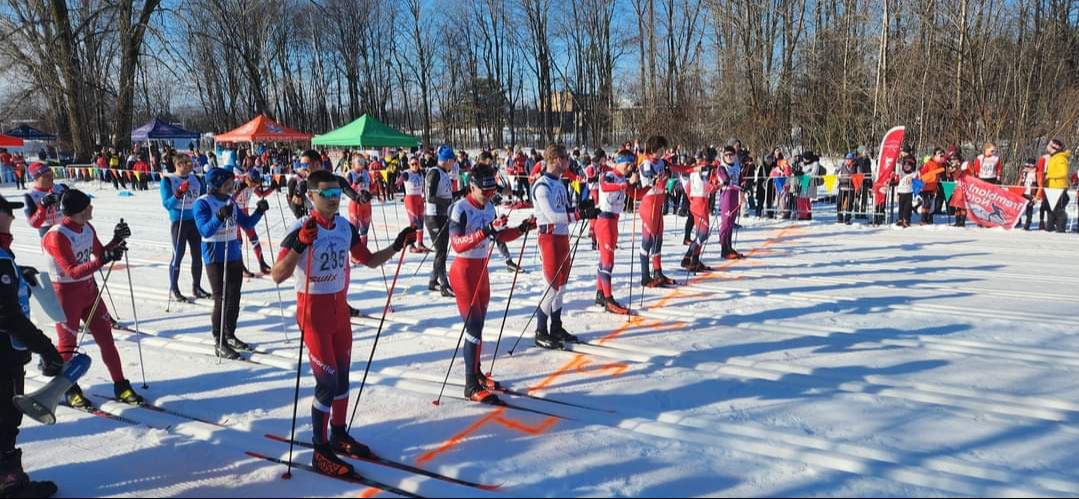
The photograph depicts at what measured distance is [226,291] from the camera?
6.18 m

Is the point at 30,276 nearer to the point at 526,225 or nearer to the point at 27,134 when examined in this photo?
the point at 526,225

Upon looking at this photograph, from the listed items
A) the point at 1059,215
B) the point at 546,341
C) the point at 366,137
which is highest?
the point at 366,137

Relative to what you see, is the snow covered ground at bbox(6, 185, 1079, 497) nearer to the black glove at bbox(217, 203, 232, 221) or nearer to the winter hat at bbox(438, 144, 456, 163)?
the black glove at bbox(217, 203, 232, 221)

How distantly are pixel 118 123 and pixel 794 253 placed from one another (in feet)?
114

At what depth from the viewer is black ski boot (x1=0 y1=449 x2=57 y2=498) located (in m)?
3.75

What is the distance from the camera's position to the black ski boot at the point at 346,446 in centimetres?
424

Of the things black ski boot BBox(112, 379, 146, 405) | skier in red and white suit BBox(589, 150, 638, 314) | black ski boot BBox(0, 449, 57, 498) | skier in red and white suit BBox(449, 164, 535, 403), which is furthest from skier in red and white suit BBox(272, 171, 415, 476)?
skier in red and white suit BBox(589, 150, 638, 314)

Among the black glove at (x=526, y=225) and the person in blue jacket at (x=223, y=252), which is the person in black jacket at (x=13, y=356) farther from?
the black glove at (x=526, y=225)

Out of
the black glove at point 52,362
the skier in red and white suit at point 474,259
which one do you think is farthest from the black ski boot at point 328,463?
the black glove at point 52,362

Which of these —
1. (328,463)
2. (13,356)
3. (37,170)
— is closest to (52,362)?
(13,356)

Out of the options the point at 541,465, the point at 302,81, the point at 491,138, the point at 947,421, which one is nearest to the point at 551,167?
the point at 541,465

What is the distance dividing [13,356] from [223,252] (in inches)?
101

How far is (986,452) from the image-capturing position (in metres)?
4.27

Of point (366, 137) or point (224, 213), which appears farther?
point (366, 137)
